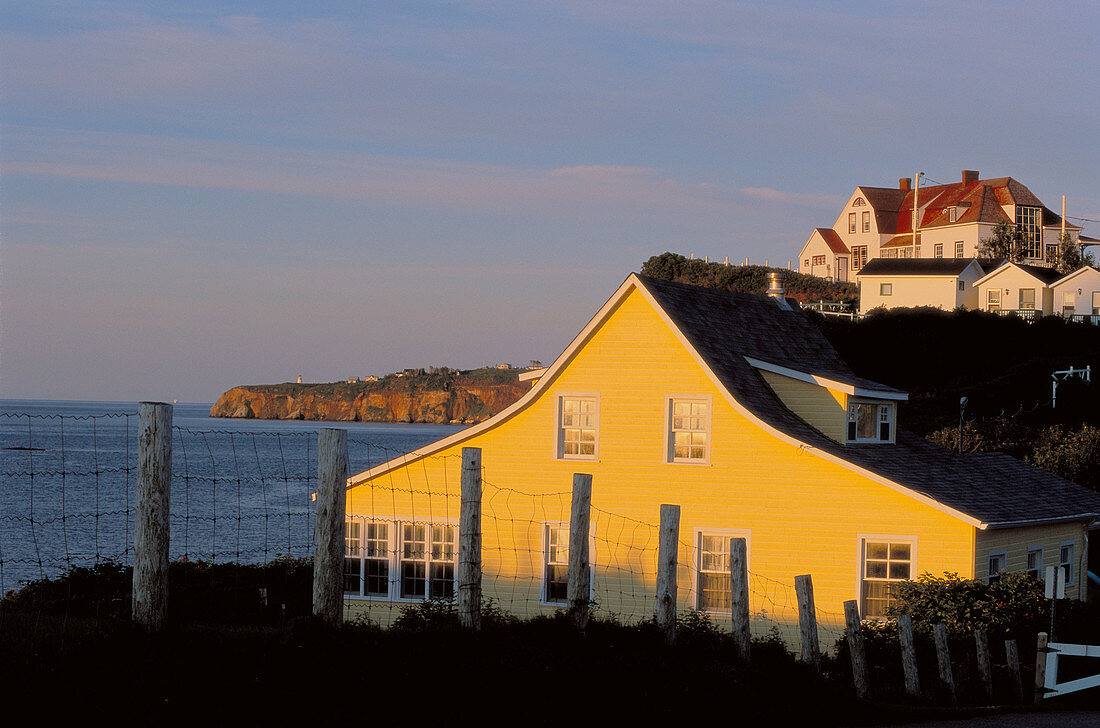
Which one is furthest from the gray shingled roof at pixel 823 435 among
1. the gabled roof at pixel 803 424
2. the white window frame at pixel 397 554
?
the white window frame at pixel 397 554

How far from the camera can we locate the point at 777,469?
26625 millimetres

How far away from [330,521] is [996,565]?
1998 centimetres

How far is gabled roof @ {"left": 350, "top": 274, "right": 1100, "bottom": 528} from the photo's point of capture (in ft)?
86.5

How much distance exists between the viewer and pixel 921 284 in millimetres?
94000

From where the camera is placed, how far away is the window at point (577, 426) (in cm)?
2822

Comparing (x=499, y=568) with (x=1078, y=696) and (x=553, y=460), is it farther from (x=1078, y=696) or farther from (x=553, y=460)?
(x=1078, y=696)

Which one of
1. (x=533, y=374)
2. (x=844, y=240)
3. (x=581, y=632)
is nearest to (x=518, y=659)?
(x=581, y=632)

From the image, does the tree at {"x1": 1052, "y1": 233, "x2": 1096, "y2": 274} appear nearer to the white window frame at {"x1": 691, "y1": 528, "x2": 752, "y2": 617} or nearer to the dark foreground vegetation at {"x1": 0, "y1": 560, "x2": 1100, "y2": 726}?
the white window frame at {"x1": 691, "y1": 528, "x2": 752, "y2": 617}

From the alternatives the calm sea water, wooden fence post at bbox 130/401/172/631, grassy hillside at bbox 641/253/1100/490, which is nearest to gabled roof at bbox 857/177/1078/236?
grassy hillside at bbox 641/253/1100/490

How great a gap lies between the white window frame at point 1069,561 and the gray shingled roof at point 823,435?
1033 mm

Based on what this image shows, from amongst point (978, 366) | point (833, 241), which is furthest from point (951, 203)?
point (978, 366)

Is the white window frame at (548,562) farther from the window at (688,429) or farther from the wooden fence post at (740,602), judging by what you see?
the wooden fence post at (740,602)

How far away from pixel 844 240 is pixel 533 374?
9184 cm

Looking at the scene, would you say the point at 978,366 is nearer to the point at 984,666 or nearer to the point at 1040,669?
the point at 1040,669
